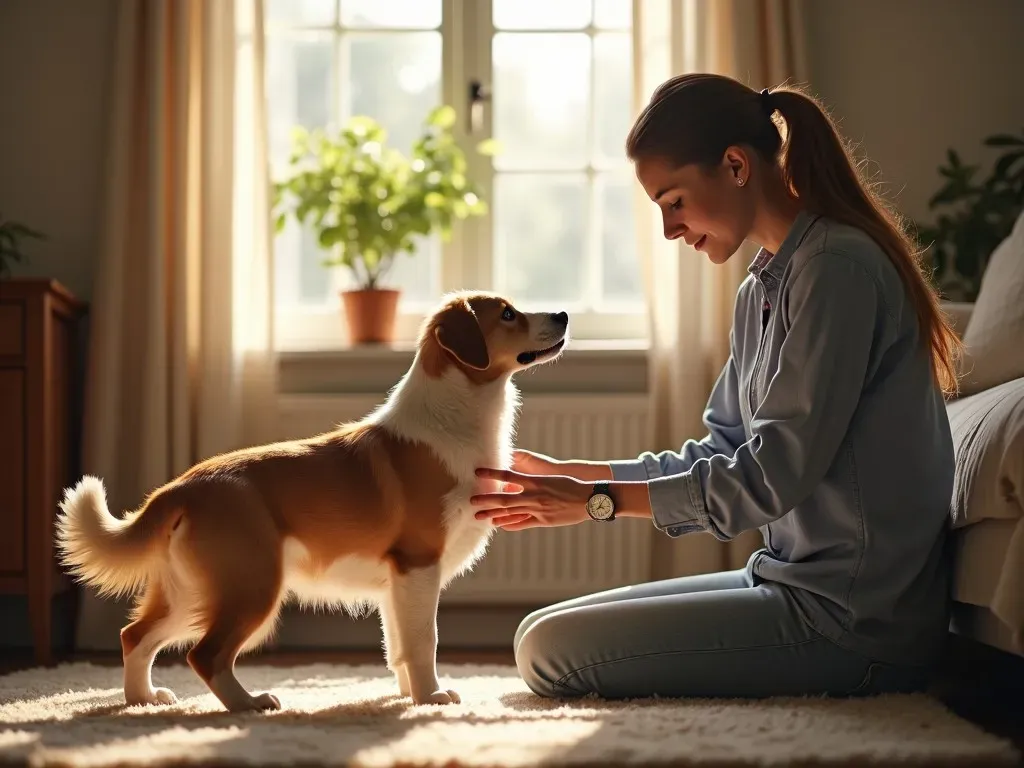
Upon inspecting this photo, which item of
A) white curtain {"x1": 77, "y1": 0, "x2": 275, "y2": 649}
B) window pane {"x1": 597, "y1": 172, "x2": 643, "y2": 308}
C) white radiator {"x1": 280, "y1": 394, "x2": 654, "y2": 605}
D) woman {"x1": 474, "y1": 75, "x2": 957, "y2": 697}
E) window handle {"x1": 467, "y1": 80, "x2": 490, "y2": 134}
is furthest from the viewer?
window pane {"x1": 597, "y1": 172, "x2": 643, "y2": 308}

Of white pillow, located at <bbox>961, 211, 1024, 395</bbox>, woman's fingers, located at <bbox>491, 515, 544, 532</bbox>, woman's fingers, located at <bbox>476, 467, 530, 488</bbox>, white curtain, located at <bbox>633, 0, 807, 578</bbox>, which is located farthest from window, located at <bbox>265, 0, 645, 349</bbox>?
woman's fingers, located at <bbox>491, 515, 544, 532</bbox>

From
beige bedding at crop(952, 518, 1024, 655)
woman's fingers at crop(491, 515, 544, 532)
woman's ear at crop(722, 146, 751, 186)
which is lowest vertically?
beige bedding at crop(952, 518, 1024, 655)

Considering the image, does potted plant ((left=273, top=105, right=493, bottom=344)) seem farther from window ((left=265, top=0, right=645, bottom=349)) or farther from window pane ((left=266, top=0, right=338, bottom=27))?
window pane ((left=266, top=0, right=338, bottom=27))

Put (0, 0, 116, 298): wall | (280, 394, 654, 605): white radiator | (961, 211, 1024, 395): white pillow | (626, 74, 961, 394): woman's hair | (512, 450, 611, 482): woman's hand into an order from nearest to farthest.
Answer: (626, 74, 961, 394): woman's hair, (512, 450, 611, 482): woman's hand, (961, 211, 1024, 395): white pillow, (280, 394, 654, 605): white radiator, (0, 0, 116, 298): wall

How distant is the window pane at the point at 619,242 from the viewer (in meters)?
3.64

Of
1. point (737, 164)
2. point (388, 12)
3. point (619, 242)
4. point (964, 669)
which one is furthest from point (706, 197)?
point (388, 12)

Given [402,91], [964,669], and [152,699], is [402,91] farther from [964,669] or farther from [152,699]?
[964,669]

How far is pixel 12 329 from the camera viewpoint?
2.87 metres

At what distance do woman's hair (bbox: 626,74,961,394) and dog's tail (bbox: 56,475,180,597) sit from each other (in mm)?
1042

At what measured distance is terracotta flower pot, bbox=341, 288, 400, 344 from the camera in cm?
334

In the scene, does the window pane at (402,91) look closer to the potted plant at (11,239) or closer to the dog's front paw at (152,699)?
the potted plant at (11,239)

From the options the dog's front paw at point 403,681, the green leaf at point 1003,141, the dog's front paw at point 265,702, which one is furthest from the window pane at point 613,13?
the dog's front paw at point 265,702

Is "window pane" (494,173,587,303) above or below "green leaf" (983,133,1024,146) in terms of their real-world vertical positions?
below

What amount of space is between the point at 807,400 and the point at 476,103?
2171 millimetres
